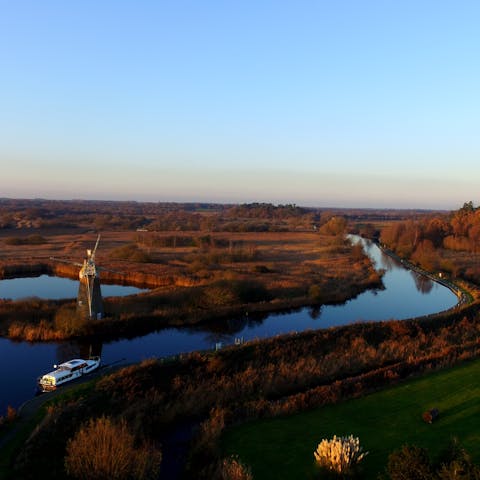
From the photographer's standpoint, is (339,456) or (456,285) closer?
(339,456)

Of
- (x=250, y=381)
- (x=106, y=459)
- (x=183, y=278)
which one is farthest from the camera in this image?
(x=183, y=278)

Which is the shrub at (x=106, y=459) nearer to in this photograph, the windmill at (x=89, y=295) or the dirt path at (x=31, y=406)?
the dirt path at (x=31, y=406)

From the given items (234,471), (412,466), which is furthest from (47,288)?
(412,466)

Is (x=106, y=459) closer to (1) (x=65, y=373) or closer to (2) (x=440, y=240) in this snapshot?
(1) (x=65, y=373)

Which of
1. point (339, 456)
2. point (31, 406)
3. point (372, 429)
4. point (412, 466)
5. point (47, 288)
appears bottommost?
point (47, 288)

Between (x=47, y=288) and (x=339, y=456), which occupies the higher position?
(x=339, y=456)

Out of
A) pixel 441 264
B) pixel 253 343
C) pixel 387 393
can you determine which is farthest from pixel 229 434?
pixel 441 264

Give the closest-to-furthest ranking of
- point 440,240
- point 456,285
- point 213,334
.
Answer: point 213,334
point 456,285
point 440,240

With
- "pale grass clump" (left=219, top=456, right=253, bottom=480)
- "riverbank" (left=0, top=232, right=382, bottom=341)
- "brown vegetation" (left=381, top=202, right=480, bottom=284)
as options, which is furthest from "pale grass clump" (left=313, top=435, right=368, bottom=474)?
"brown vegetation" (left=381, top=202, right=480, bottom=284)

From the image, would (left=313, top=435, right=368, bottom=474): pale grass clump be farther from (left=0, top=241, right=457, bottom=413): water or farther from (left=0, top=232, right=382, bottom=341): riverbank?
(left=0, top=232, right=382, bottom=341): riverbank
